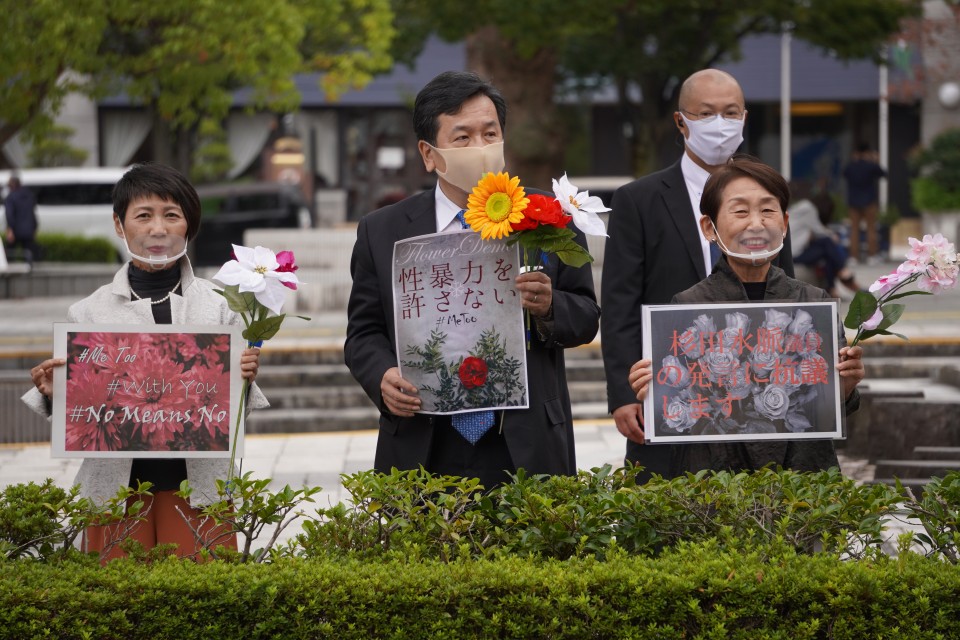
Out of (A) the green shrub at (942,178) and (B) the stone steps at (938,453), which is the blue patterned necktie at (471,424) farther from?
(A) the green shrub at (942,178)

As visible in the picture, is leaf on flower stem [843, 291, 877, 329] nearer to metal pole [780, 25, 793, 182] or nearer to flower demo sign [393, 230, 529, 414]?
flower demo sign [393, 230, 529, 414]

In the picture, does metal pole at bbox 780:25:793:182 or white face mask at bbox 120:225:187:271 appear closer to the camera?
white face mask at bbox 120:225:187:271

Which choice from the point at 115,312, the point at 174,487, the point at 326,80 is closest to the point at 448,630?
the point at 174,487

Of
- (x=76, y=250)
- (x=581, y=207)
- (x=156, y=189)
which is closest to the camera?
(x=581, y=207)

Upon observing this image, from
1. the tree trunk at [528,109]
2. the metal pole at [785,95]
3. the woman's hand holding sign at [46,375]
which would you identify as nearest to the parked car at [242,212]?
the tree trunk at [528,109]

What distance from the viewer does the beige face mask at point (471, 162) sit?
4.23 metres

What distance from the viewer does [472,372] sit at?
13.7 feet

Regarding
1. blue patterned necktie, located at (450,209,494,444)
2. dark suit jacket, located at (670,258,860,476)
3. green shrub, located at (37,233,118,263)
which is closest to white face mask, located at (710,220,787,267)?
dark suit jacket, located at (670,258,860,476)

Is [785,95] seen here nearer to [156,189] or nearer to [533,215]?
[156,189]

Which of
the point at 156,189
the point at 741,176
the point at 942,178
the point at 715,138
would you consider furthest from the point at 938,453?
the point at 942,178

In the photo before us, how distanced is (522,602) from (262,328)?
3.87 feet

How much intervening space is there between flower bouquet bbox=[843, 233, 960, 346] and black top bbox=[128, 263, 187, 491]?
2147 millimetres

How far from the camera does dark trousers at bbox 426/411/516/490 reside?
4.36 metres

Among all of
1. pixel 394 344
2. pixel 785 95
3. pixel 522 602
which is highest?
pixel 785 95
